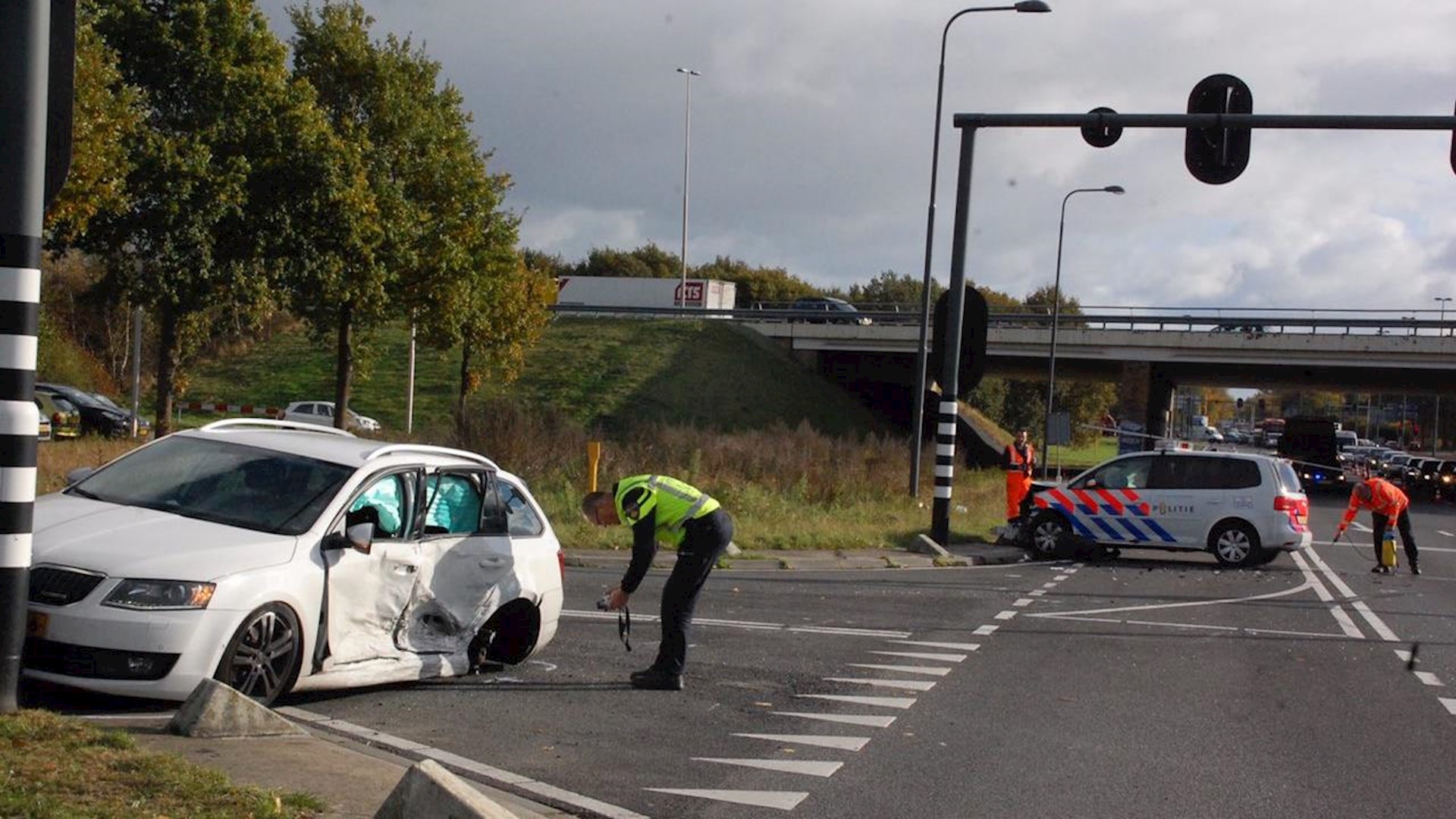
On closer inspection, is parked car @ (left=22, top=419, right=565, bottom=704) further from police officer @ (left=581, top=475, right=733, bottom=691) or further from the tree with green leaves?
the tree with green leaves

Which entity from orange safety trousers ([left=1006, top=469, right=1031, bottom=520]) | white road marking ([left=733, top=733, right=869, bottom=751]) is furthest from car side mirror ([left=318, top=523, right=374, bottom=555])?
orange safety trousers ([left=1006, top=469, right=1031, bottom=520])

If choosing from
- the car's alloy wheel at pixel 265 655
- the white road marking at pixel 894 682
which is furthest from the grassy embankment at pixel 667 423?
the car's alloy wheel at pixel 265 655

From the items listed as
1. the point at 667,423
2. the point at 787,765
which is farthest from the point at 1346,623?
the point at 667,423

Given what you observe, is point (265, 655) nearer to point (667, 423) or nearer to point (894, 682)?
point (894, 682)

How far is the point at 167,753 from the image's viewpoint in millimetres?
6500

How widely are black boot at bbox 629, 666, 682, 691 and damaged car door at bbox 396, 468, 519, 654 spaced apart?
1.03 m

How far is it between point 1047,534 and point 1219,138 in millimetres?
7929

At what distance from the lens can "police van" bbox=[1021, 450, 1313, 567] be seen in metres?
22.5

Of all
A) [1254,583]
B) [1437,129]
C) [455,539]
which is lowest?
[1254,583]

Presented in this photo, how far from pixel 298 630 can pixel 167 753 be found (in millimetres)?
1758

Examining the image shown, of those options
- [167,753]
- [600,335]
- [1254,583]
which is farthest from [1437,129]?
[600,335]

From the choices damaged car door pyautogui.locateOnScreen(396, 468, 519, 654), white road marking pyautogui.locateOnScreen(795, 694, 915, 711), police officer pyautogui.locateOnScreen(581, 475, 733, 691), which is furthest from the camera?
white road marking pyautogui.locateOnScreen(795, 694, 915, 711)

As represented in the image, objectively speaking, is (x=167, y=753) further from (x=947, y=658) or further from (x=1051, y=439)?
(x=1051, y=439)

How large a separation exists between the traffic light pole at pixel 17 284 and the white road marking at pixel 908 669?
5960 millimetres
